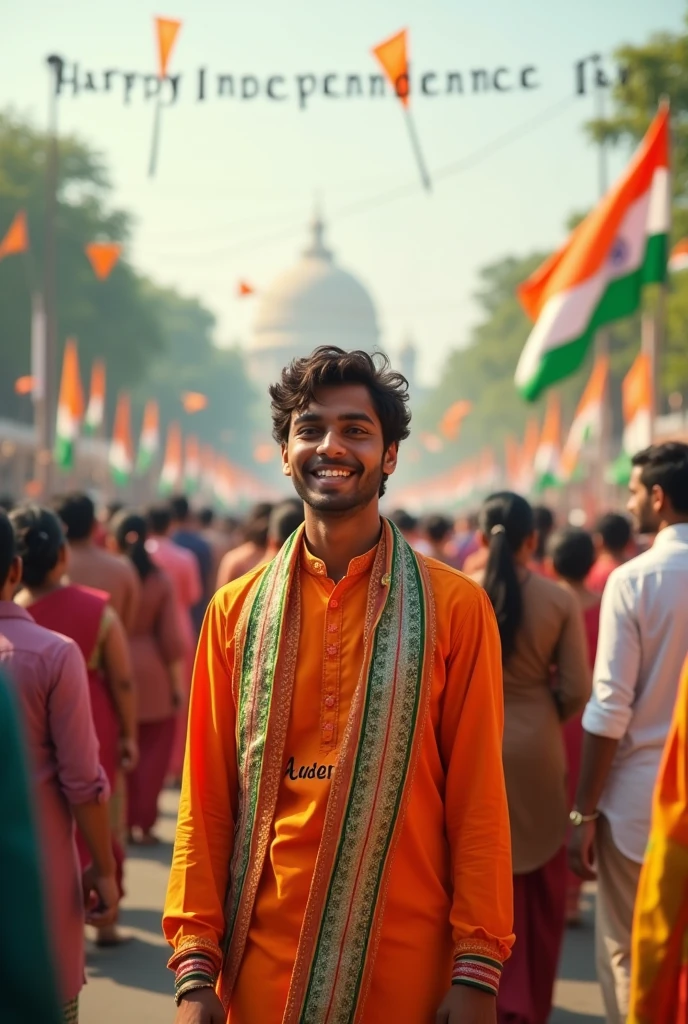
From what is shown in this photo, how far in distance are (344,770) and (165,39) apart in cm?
786

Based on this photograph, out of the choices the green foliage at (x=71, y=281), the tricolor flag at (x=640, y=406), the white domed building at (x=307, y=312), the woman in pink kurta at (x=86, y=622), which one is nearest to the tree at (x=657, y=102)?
the tricolor flag at (x=640, y=406)

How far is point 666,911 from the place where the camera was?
2.81 m

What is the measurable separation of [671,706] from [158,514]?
217 inches

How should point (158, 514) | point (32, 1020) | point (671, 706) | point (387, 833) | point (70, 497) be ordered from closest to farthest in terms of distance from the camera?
point (32, 1020) < point (387, 833) < point (671, 706) < point (70, 497) < point (158, 514)

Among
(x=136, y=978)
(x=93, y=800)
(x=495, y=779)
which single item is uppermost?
(x=495, y=779)

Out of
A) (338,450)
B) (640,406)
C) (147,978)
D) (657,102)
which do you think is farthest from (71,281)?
(338,450)

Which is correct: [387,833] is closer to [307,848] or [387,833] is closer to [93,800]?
[307,848]

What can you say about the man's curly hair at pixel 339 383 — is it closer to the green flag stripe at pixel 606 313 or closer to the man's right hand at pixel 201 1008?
the man's right hand at pixel 201 1008

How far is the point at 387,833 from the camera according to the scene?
2.92 metres

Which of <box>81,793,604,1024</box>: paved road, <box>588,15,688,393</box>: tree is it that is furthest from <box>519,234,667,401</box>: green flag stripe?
<box>588,15,688,393</box>: tree

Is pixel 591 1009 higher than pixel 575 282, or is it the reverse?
pixel 575 282

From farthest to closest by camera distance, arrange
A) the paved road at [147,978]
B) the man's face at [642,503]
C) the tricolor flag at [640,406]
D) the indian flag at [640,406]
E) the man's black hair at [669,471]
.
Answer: the tricolor flag at [640,406] → the indian flag at [640,406] → the paved road at [147,978] → the man's face at [642,503] → the man's black hair at [669,471]

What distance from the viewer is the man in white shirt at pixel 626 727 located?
14.4 feet

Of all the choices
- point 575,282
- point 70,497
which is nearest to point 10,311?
point 575,282
